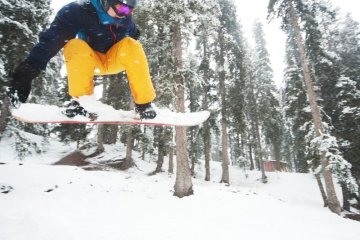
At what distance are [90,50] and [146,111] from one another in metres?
0.91

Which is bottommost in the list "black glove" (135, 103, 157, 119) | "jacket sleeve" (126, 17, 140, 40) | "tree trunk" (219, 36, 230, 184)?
"black glove" (135, 103, 157, 119)

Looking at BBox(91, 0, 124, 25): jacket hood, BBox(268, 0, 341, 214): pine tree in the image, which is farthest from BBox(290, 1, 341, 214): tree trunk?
BBox(91, 0, 124, 25): jacket hood

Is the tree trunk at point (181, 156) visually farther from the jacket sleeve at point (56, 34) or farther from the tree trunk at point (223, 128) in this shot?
the tree trunk at point (223, 128)

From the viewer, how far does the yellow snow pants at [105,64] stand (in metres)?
3.01

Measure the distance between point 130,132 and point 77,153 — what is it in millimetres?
4309

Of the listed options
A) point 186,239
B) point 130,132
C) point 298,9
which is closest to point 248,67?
point 298,9

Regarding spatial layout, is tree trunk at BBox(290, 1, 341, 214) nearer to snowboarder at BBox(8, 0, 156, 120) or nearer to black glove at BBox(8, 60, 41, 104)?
snowboarder at BBox(8, 0, 156, 120)

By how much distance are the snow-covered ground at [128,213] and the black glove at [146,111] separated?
3455mm

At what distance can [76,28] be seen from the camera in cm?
280

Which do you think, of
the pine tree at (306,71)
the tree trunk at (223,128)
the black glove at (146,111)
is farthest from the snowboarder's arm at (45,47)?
the tree trunk at (223,128)

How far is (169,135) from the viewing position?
1930cm

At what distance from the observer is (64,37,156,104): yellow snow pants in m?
3.01

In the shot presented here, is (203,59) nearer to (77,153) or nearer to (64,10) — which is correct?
(77,153)

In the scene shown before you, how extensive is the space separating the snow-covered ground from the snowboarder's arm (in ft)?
12.6
